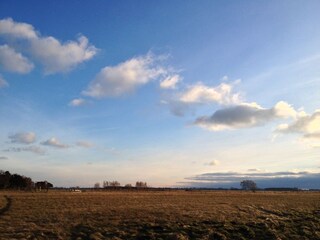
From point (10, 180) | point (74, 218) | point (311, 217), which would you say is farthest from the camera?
point (10, 180)

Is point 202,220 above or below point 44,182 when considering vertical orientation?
below

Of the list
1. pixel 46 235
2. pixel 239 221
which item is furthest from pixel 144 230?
pixel 239 221

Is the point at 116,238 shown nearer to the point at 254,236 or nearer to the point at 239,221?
the point at 254,236

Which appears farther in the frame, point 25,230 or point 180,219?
point 180,219

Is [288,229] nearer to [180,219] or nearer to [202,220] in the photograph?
[202,220]

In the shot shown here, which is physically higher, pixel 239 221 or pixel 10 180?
pixel 10 180

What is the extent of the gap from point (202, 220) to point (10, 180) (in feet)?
519

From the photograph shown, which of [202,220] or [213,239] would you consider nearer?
[213,239]

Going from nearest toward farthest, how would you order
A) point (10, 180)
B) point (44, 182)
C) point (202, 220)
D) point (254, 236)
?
point (254, 236)
point (202, 220)
point (10, 180)
point (44, 182)

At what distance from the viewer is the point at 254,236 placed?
25594 millimetres

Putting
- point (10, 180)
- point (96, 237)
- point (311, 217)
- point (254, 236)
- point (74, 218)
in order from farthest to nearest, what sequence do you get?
1. point (10, 180)
2. point (311, 217)
3. point (74, 218)
4. point (254, 236)
5. point (96, 237)

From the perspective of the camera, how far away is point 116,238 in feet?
78.4

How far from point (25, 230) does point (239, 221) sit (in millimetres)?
16257

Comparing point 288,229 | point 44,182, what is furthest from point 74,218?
point 44,182
